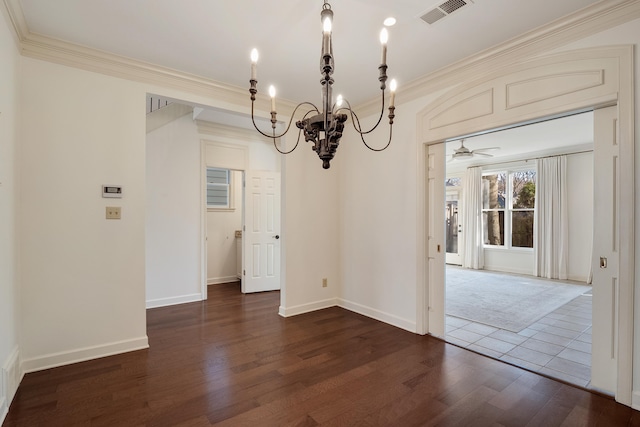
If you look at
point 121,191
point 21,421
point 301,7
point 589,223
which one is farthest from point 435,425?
point 589,223

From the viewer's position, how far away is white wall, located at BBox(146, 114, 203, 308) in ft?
14.5

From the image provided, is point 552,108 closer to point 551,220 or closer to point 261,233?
point 261,233

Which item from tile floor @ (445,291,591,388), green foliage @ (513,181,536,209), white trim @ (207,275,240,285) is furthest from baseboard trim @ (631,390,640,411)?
green foliage @ (513,181,536,209)

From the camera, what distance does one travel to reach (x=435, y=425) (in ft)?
6.23

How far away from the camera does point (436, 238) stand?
3309 mm

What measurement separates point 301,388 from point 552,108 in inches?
113

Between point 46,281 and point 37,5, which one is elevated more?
point 37,5

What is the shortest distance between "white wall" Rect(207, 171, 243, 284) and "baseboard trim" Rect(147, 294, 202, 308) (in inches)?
42.6

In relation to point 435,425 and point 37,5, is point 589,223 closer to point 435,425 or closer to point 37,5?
point 435,425

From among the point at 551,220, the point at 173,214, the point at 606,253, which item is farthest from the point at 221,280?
the point at 551,220

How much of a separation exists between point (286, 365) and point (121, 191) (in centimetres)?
220

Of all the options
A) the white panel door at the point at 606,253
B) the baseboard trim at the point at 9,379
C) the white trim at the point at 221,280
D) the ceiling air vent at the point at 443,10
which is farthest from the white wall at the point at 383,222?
the baseboard trim at the point at 9,379

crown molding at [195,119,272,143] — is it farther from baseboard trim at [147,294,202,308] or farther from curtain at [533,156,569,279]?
curtain at [533,156,569,279]

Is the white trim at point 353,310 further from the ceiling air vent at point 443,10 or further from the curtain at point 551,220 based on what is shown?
the curtain at point 551,220
